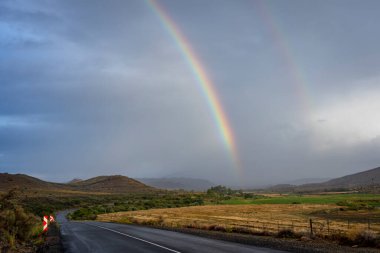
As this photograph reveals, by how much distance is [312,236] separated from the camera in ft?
77.0

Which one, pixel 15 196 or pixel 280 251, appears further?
pixel 15 196

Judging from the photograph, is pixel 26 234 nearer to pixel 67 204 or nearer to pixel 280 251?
pixel 280 251

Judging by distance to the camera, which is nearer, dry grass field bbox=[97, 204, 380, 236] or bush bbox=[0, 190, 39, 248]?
bush bbox=[0, 190, 39, 248]

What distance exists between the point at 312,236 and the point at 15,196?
62.7ft

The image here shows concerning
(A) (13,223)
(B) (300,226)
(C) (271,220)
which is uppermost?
(A) (13,223)

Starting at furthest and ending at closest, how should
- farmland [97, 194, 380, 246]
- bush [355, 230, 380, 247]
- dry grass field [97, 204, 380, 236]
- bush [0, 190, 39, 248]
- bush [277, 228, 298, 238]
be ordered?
dry grass field [97, 204, 380, 236] < farmland [97, 194, 380, 246] < bush [277, 228, 298, 238] < bush [0, 190, 39, 248] < bush [355, 230, 380, 247]

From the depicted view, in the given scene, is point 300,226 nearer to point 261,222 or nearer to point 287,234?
point 261,222

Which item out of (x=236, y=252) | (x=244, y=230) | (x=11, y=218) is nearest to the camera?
(x=236, y=252)

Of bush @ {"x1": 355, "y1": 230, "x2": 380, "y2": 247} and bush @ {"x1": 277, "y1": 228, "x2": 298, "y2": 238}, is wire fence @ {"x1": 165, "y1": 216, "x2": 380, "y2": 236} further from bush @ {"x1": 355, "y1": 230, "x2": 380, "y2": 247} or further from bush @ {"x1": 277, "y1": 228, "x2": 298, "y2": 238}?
bush @ {"x1": 355, "y1": 230, "x2": 380, "y2": 247}

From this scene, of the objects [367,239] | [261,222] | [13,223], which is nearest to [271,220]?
[261,222]

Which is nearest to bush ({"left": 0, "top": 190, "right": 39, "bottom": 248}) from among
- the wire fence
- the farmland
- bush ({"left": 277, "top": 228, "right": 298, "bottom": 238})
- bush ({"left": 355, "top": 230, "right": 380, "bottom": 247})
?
the farmland

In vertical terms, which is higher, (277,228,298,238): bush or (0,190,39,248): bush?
(0,190,39,248): bush

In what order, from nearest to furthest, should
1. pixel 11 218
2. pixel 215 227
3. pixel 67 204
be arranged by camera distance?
pixel 11 218 < pixel 215 227 < pixel 67 204

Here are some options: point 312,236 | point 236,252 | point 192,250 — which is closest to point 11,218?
point 192,250
